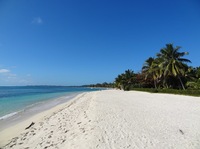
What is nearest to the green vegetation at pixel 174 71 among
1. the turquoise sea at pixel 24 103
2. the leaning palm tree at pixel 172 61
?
the leaning palm tree at pixel 172 61

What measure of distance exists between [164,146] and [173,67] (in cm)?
2305

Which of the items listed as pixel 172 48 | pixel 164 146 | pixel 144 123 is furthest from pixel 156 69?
pixel 164 146

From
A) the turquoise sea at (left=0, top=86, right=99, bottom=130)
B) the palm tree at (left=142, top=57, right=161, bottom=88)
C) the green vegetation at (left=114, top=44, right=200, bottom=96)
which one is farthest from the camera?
the palm tree at (left=142, top=57, right=161, bottom=88)

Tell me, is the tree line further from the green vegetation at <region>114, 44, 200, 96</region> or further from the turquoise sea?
the turquoise sea

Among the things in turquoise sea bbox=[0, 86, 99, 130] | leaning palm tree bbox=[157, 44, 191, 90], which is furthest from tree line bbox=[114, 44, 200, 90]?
turquoise sea bbox=[0, 86, 99, 130]

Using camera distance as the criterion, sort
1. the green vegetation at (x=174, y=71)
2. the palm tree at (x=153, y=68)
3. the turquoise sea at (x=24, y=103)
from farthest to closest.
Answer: the palm tree at (x=153, y=68) → the green vegetation at (x=174, y=71) → the turquoise sea at (x=24, y=103)

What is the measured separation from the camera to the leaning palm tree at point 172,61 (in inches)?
981

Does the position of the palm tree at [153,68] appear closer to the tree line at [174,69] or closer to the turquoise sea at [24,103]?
the tree line at [174,69]

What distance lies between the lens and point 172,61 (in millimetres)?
25344

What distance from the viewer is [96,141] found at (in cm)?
499

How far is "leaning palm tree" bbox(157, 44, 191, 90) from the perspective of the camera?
2492 cm

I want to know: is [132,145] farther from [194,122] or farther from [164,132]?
[194,122]

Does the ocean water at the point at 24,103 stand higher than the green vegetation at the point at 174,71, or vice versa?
the green vegetation at the point at 174,71

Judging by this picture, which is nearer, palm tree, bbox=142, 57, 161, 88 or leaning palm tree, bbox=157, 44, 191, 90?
leaning palm tree, bbox=157, 44, 191, 90
